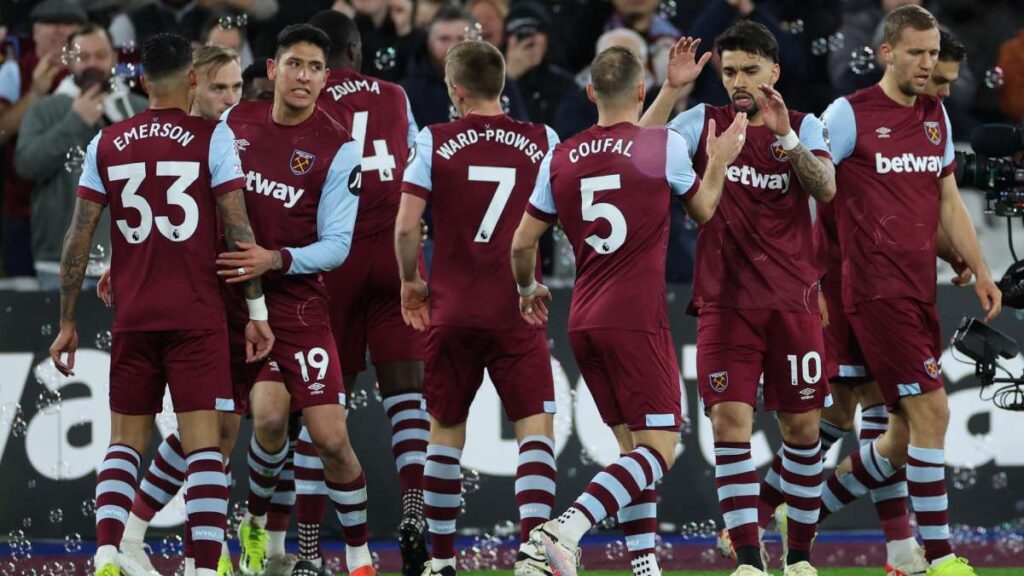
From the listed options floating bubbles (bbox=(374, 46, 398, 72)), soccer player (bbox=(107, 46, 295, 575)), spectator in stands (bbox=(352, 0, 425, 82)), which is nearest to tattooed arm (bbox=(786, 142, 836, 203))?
soccer player (bbox=(107, 46, 295, 575))

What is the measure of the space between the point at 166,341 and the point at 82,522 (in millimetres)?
3458

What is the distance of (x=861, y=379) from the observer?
877 cm

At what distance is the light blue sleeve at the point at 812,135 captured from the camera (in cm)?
782

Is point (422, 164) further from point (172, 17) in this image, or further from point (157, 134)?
point (172, 17)

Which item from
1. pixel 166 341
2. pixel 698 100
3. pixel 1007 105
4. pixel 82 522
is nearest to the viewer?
pixel 166 341

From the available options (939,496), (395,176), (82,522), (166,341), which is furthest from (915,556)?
(82,522)

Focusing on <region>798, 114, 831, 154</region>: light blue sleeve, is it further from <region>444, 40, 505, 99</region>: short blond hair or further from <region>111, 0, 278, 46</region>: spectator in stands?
<region>111, 0, 278, 46</region>: spectator in stands

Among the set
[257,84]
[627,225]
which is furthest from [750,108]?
[257,84]

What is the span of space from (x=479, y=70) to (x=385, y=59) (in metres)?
3.54

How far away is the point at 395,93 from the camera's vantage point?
897 cm

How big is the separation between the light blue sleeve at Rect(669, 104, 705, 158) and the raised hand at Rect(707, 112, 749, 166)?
0.52 meters

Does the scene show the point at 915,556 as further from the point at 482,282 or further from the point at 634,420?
the point at 482,282

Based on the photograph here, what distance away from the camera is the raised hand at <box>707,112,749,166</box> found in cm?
732

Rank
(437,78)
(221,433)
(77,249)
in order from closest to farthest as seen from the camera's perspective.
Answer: (77,249) < (221,433) < (437,78)
